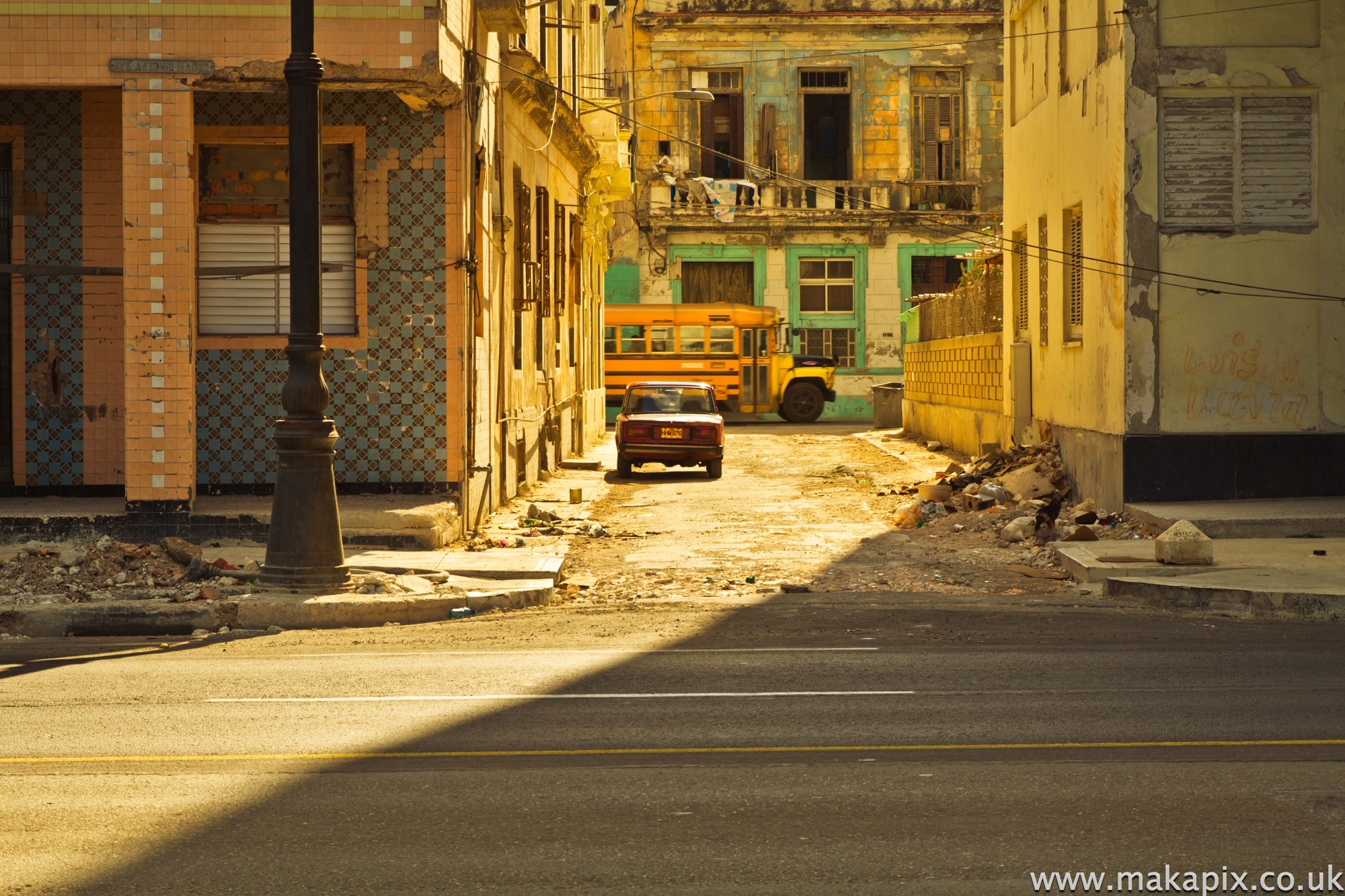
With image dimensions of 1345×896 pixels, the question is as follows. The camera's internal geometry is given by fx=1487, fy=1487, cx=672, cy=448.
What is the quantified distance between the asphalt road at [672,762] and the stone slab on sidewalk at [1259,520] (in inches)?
191

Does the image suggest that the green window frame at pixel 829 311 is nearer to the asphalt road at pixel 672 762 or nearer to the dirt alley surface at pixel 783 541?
the dirt alley surface at pixel 783 541

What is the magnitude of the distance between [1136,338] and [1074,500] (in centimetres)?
280

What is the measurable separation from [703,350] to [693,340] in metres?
0.42

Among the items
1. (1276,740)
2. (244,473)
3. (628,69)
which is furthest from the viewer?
(628,69)

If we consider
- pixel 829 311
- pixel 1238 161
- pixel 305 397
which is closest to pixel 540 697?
pixel 305 397

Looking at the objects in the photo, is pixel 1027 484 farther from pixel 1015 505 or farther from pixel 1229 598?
pixel 1229 598

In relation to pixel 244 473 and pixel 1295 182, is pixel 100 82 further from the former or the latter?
pixel 1295 182

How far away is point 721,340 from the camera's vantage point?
4091 cm

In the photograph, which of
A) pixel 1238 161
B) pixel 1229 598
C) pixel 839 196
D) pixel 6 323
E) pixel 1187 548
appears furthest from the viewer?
pixel 839 196

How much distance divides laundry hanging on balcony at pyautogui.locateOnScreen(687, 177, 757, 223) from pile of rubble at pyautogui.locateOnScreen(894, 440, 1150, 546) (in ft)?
78.8

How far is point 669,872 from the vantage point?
4.92 metres

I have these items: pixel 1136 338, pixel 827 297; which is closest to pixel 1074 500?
pixel 1136 338

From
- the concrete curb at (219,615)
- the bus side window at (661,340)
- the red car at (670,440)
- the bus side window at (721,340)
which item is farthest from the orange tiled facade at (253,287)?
the bus side window at (721,340)

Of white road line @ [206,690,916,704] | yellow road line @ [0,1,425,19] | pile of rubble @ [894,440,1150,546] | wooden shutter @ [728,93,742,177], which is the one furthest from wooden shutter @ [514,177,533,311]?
wooden shutter @ [728,93,742,177]
